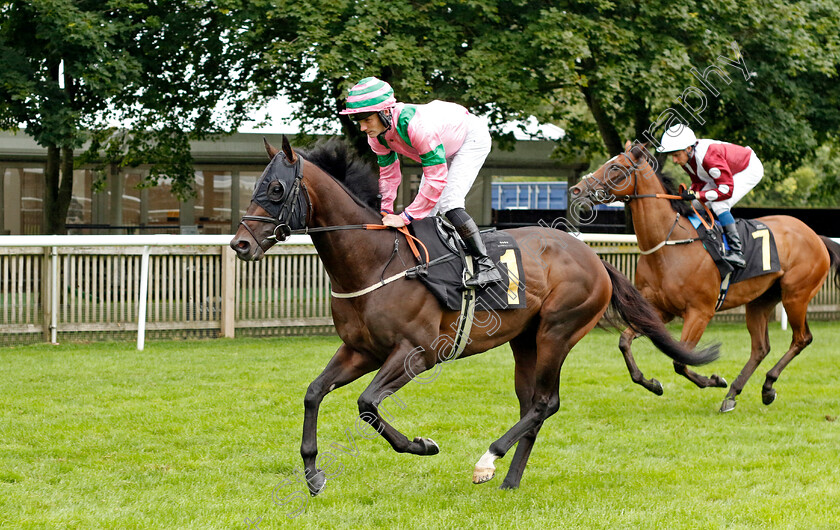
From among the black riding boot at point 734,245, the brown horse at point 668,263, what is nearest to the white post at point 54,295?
the brown horse at point 668,263

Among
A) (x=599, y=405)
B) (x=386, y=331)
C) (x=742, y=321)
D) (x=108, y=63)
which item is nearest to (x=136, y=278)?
(x=108, y=63)

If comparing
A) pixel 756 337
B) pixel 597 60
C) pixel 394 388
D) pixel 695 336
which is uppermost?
pixel 597 60

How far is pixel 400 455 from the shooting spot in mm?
5066

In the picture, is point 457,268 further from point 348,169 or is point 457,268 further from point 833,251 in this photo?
point 833,251

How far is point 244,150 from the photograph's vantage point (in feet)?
55.4

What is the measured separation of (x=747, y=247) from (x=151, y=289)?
6.30 m

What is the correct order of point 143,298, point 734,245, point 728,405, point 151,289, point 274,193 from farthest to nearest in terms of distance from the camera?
point 151,289, point 143,298, point 734,245, point 728,405, point 274,193

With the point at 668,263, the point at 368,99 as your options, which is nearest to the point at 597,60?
the point at 668,263

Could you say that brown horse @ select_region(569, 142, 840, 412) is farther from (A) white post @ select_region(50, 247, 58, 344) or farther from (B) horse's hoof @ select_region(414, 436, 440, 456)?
(A) white post @ select_region(50, 247, 58, 344)

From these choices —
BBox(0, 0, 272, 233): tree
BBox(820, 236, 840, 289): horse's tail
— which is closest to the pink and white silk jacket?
BBox(820, 236, 840, 289): horse's tail

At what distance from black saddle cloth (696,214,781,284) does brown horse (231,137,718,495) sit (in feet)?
7.93

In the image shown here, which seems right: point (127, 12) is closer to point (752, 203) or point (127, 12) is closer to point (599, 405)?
point (599, 405)

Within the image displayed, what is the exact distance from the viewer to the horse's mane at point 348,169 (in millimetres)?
4371

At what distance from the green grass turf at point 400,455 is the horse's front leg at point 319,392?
134 mm
